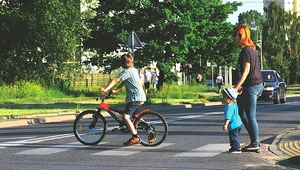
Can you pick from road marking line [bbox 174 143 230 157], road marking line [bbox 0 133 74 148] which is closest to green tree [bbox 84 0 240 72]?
road marking line [bbox 0 133 74 148]

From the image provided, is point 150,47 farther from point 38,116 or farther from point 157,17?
point 38,116

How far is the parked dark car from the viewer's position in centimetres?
2975

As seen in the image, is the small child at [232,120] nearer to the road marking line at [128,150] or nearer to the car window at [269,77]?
the road marking line at [128,150]

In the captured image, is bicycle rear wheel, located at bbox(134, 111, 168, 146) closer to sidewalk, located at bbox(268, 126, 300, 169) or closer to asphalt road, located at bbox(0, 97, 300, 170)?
asphalt road, located at bbox(0, 97, 300, 170)

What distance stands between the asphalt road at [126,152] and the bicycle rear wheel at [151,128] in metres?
0.15

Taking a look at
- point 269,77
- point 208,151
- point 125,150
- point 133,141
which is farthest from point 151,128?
point 269,77

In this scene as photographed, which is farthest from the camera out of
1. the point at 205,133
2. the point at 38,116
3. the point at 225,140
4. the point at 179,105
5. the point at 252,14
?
the point at 252,14

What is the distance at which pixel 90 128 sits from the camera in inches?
503

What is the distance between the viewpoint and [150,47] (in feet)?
127

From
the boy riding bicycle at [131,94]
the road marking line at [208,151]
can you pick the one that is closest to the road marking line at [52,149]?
the boy riding bicycle at [131,94]

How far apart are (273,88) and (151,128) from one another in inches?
716

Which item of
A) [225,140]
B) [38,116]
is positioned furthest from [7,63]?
[225,140]

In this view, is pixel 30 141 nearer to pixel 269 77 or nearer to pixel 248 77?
pixel 248 77

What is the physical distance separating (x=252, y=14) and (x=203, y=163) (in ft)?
504
